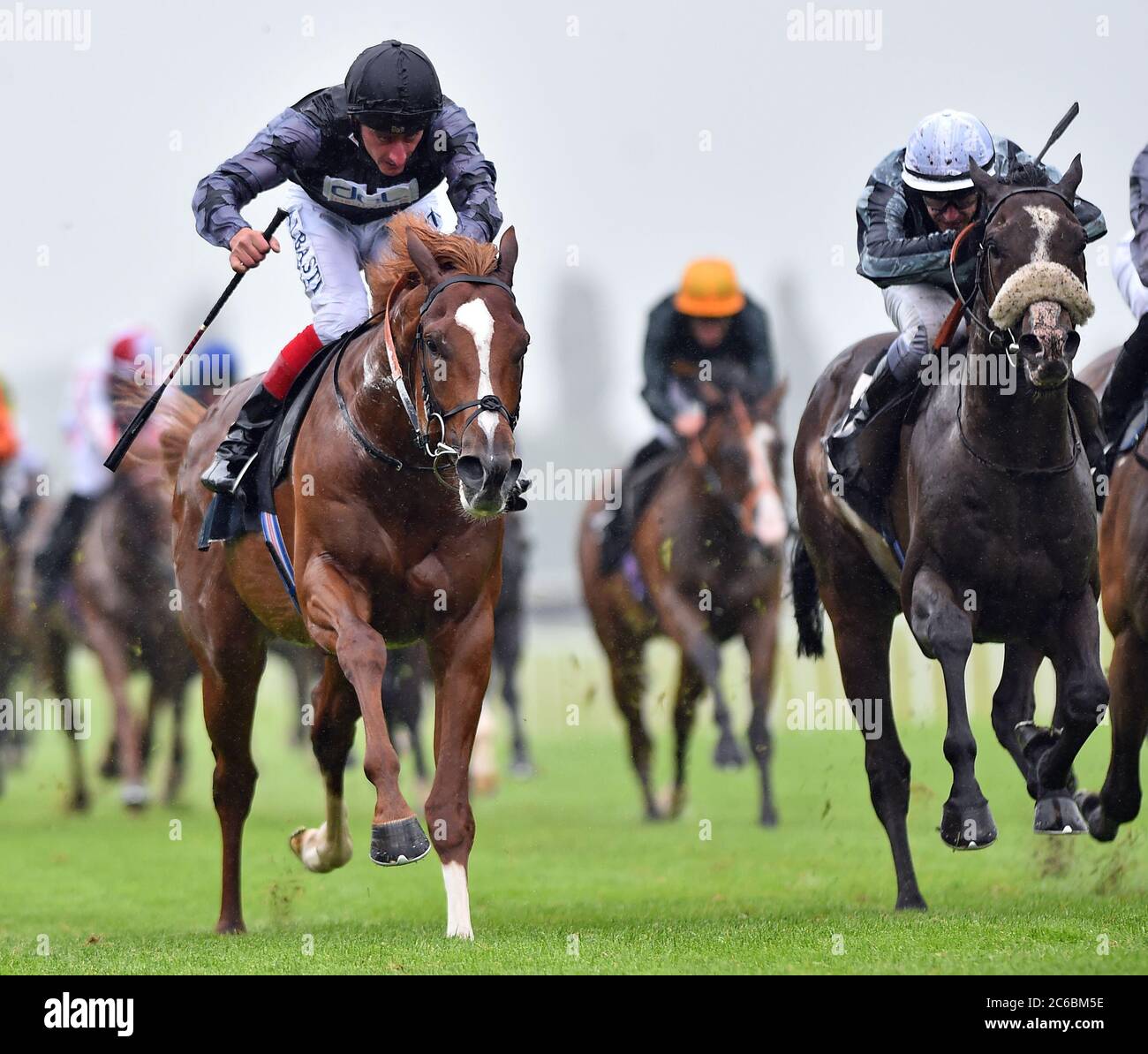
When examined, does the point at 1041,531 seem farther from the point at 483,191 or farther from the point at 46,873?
the point at 46,873

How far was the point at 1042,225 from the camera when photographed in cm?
738

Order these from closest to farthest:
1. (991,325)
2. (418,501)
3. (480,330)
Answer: (480,330)
(991,325)
(418,501)

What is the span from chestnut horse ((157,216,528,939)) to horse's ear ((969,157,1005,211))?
62.4 inches

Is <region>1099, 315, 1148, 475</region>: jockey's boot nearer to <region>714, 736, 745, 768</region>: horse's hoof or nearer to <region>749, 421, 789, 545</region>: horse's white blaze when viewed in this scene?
<region>749, 421, 789, 545</region>: horse's white blaze

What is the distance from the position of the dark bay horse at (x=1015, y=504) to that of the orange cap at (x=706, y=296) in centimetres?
501

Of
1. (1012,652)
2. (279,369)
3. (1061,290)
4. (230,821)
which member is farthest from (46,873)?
(1061,290)

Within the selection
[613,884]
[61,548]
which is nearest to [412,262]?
[613,884]

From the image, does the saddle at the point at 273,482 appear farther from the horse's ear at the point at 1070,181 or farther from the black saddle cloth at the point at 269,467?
the horse's ear at the point at 1070,181

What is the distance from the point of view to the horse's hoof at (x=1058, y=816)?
7742mm

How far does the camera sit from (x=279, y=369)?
28.3 feet

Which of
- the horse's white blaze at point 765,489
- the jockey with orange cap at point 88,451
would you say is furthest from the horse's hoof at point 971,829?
the jockey with orange cap at point 88,451

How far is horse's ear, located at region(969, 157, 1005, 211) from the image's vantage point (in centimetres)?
764

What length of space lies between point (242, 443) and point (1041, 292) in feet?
10.3

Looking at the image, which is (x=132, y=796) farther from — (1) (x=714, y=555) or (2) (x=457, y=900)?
(2) (x=457, y=900)
